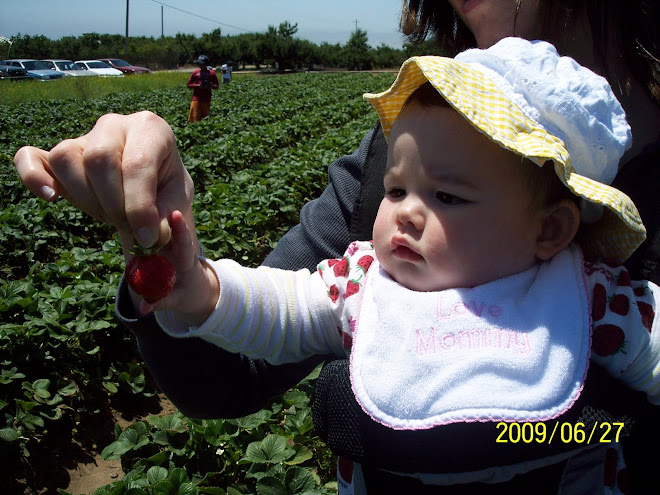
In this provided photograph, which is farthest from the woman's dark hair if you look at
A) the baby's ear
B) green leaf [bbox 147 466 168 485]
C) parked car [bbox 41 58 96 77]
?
parked car [bbox 41 58 96 77]

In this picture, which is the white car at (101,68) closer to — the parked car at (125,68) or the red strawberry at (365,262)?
the parked car at (125,68)

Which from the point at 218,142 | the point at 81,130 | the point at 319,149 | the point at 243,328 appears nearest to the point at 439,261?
the point at 243,328

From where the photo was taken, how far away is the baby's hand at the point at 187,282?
3.34 feet

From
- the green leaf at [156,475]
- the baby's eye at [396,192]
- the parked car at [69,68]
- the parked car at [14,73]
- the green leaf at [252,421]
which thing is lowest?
the green leaf at [156,475]

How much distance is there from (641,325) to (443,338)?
374 mm

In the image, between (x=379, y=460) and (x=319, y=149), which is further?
(x=319, y=149)

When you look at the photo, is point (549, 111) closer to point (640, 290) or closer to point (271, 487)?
point (640, 290)

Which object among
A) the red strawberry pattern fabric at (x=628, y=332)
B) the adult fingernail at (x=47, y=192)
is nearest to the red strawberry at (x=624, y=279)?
the red strawberry pattern fabric at (x=628, y=332)

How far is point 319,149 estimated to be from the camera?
849cm

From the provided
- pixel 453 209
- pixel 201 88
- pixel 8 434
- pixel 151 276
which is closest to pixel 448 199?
pixel 453 209

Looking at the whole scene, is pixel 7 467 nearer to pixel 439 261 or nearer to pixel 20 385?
pixel 20 385

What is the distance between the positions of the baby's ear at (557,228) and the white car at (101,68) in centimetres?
3764

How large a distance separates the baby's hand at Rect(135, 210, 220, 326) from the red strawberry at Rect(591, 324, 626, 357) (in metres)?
0.75

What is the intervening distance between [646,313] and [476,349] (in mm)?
347
